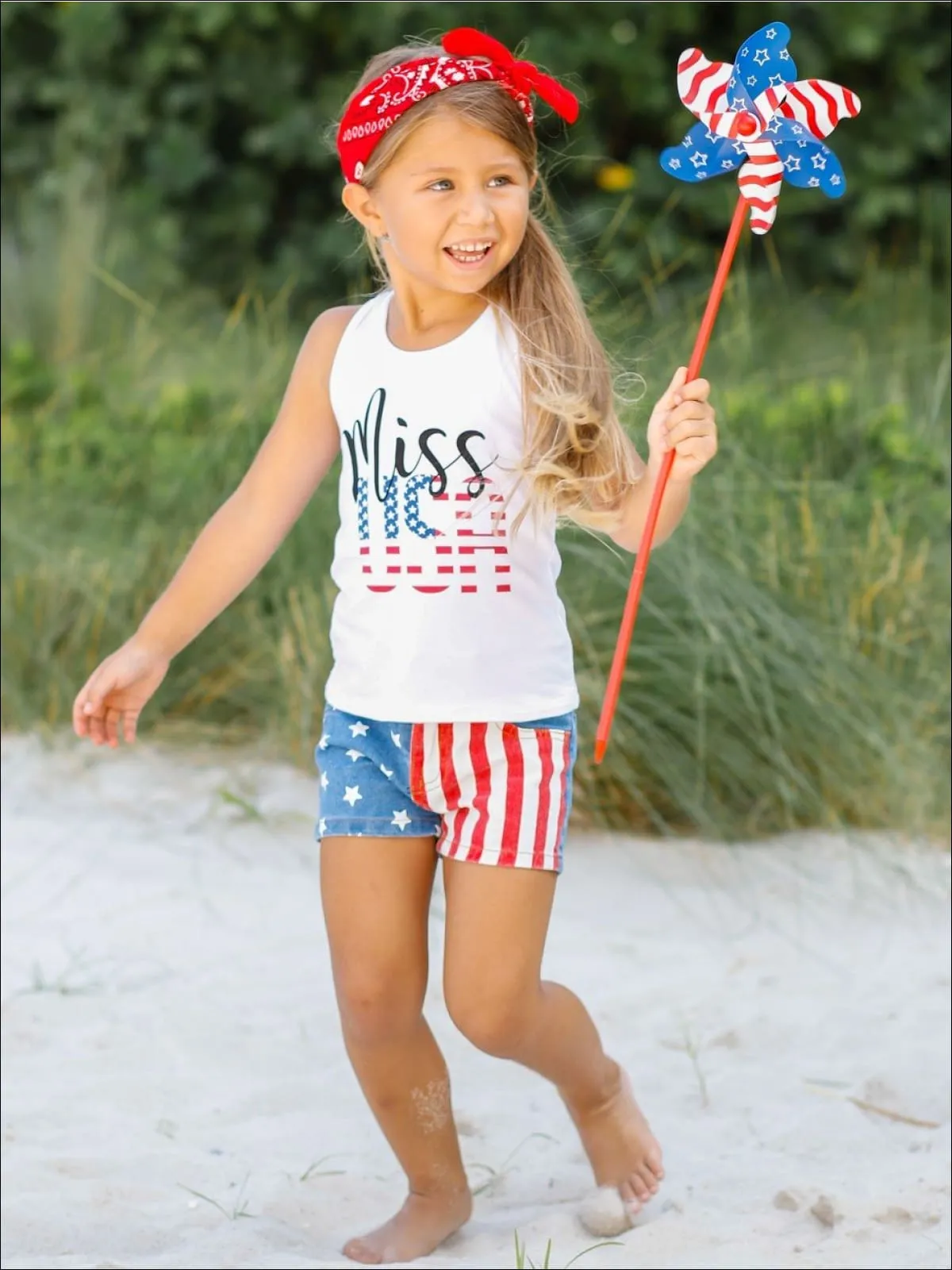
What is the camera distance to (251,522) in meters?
2.42

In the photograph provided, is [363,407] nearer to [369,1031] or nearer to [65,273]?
[369,1031]

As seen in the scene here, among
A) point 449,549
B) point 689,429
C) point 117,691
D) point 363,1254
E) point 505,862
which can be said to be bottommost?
point 363,1254

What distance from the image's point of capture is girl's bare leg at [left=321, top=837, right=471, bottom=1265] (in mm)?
2305

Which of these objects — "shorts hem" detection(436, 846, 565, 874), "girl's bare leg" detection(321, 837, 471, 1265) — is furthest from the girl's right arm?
"shorts hem" detection(436, 846, 565, 874)

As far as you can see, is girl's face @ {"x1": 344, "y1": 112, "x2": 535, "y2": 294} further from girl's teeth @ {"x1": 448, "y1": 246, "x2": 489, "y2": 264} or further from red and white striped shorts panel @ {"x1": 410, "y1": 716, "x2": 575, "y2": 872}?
red and white striped shorts panel @ {"x1": 410, "y1": 716, "x2": 575, "y2": 872}

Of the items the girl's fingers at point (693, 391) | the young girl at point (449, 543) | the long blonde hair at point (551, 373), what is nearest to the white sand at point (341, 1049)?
the young girl at point (449, 543)

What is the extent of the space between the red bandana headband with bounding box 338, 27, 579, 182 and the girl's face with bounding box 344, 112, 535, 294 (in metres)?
0.04

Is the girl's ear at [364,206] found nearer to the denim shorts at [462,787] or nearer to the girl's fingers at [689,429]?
the girl's fingers at [689,429]

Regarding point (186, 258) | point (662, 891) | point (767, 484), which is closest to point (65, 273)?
point (186, 258)

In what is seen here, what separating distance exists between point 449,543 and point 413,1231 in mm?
930

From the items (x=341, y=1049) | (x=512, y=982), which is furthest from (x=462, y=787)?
(x=341, y=1049)

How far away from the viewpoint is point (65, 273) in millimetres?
5871

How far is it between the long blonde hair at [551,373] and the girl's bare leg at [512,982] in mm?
457

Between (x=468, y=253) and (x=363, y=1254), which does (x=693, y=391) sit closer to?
(x=468, y=253)
